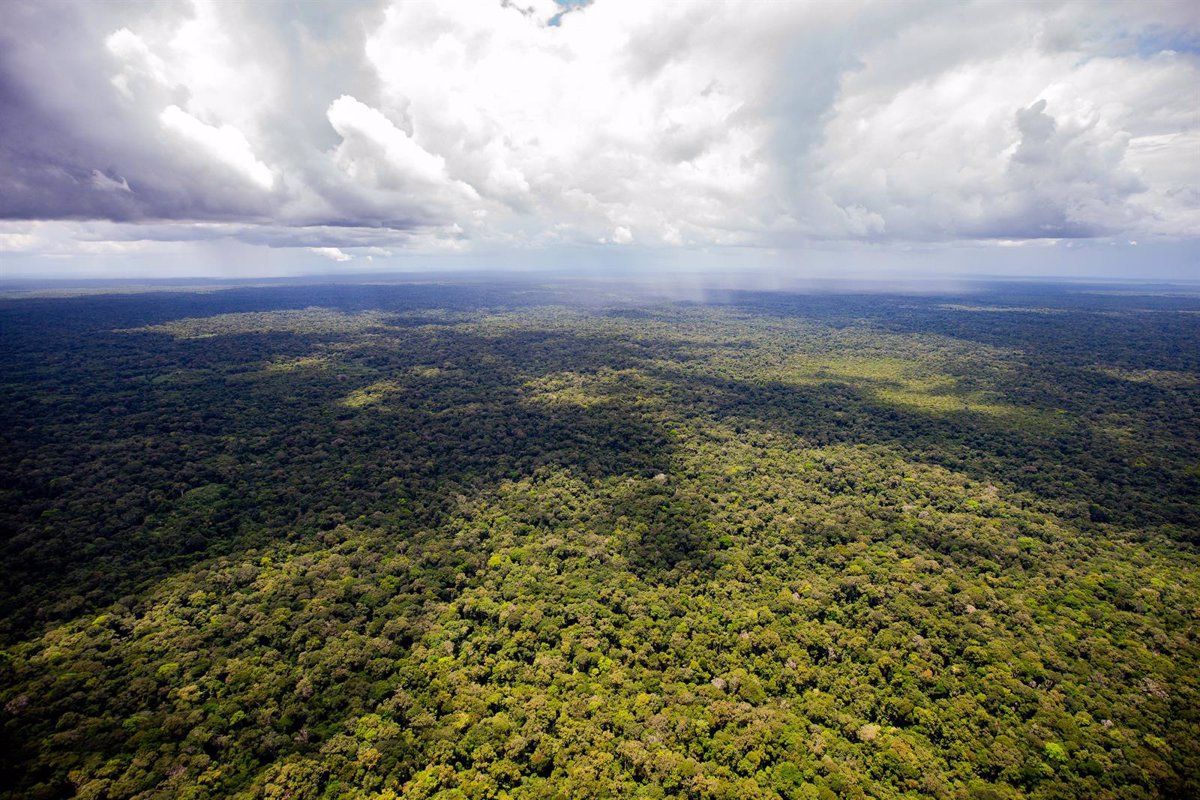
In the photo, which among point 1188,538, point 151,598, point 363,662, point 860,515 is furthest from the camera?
point 860,515

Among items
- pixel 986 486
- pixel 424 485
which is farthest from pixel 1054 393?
pixel 424 485

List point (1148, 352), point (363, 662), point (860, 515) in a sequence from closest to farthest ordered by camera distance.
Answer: point (363, 662) < point (860, 515) < point (1148, 352)

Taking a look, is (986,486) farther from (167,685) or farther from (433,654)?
(167,685)

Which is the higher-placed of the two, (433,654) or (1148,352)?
(1148,352)

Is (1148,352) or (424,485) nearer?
(424,485)

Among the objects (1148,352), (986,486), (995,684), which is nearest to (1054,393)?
(986,486)

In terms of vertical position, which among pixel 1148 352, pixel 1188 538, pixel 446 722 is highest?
pixel 1148 352
